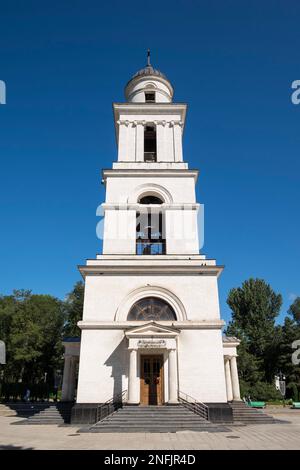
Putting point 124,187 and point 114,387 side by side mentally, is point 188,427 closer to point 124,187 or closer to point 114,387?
point 114,387

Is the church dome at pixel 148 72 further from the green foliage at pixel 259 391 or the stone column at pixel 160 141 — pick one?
the green foliage at pixel 259 391

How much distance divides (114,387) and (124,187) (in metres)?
11.5

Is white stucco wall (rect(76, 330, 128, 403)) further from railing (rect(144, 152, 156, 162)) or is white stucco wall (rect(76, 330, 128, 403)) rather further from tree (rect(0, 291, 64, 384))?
tree (rect(0, 291, 64, 384))

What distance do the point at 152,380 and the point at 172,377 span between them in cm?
150

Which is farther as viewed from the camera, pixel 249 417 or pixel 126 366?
pixel 249 417

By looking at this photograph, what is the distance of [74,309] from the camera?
45656 mm

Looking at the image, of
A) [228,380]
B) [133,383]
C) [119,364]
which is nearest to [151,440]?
[133,383]

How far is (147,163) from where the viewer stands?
2223 centimetres

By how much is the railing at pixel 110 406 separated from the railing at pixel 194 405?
2717 millimetres

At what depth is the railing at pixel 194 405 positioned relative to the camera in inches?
619

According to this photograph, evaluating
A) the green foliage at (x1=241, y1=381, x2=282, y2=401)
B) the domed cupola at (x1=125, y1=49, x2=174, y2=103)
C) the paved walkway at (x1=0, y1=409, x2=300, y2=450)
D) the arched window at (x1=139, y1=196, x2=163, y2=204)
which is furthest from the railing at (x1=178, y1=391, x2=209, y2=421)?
the green foliage at (x1=241, y1=381, x2=282, y2=401)

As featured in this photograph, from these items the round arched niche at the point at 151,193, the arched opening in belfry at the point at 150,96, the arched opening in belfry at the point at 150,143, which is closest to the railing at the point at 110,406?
the round arched niche at the point at 151,193

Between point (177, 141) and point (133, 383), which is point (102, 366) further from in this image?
point (177, 141)
